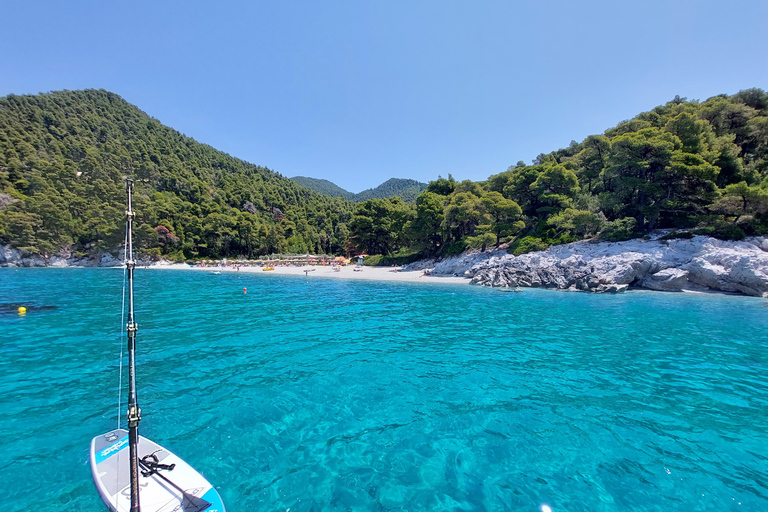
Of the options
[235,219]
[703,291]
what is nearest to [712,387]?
[703,291]

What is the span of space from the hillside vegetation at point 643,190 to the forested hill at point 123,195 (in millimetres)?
45449

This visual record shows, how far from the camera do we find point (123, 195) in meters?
31.0

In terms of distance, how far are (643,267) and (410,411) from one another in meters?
33.8

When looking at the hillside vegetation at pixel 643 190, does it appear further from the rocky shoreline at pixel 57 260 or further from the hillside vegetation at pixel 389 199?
the rocky shoreline at pixel 57 260

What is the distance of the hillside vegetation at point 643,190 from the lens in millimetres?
31547

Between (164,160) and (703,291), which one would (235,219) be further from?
(703,291)

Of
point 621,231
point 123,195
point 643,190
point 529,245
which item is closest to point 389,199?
point 529,245

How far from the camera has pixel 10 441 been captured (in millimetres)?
6574

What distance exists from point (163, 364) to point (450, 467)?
35.3 ft

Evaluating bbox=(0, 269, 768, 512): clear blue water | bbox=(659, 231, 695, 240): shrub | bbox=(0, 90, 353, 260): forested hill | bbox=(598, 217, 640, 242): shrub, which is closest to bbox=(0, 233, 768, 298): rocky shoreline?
bbox=(659, 231, 695, 240): shrub

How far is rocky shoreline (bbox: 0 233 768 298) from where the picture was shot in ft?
86.8

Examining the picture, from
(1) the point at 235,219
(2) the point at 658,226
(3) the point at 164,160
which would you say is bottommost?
(2) the point at 658,226

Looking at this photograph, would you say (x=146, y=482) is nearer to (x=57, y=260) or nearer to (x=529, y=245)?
(x=529, y=245)

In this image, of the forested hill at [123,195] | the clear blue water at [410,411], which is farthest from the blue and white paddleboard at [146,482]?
the forested hill at [123,195]
